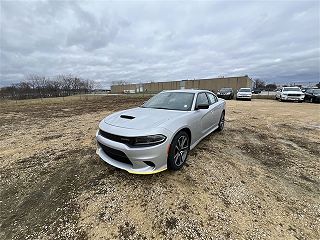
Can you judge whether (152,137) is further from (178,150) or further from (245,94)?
(245,94)

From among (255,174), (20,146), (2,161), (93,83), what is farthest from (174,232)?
(93,83)

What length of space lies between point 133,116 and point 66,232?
1989mm

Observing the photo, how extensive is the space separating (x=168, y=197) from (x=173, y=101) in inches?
88.2

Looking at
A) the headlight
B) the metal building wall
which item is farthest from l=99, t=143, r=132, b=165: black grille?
the metal building wall

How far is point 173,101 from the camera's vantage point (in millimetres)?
4340

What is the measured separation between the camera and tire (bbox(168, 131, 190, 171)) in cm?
311

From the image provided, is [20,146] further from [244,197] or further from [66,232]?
[244,197]

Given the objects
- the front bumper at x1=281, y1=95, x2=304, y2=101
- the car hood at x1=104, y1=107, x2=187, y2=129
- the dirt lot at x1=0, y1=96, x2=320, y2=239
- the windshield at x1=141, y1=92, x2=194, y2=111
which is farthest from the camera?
the front bumper at x1=281, y1=95, x2=304, y2=101

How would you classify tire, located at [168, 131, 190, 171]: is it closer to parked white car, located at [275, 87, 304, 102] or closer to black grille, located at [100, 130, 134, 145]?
black grille, located at [100, 130, 134, 145]

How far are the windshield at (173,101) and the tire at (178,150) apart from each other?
0.76 meters

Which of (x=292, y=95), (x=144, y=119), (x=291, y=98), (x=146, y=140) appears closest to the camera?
(x=146, y=140)

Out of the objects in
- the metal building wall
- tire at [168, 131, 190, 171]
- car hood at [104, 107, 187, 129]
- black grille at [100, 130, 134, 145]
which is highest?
the metal building wall

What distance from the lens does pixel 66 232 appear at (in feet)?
7.07

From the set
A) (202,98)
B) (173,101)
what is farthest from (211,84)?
(173,101)
